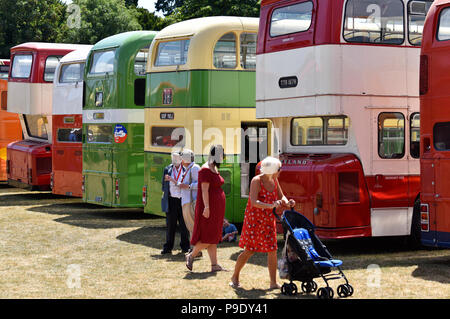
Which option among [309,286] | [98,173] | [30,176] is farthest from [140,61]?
[309,286]

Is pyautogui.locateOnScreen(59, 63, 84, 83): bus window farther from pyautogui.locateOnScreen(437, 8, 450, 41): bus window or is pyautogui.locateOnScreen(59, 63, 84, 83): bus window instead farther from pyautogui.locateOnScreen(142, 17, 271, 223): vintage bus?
pyautogui.locateOnScreen(437, 8, 450, 41): bus window

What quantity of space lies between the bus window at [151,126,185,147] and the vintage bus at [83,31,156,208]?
158 centimetres

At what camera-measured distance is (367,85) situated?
41.2 ft

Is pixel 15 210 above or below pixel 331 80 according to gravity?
below

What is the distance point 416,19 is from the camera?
12969 millimetres

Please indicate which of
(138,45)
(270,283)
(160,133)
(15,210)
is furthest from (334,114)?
(15,210)

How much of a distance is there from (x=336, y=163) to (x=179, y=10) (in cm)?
2639

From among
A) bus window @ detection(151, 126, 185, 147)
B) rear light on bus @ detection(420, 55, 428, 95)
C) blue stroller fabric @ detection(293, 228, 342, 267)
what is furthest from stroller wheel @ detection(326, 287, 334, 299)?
bus window @ detection(151, 126, 185, 147)

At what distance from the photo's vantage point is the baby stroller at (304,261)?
31.6ft

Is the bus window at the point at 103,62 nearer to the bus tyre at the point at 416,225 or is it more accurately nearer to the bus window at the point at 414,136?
the bus window at the point at 414,136

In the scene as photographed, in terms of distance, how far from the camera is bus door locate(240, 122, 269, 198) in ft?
51.4
